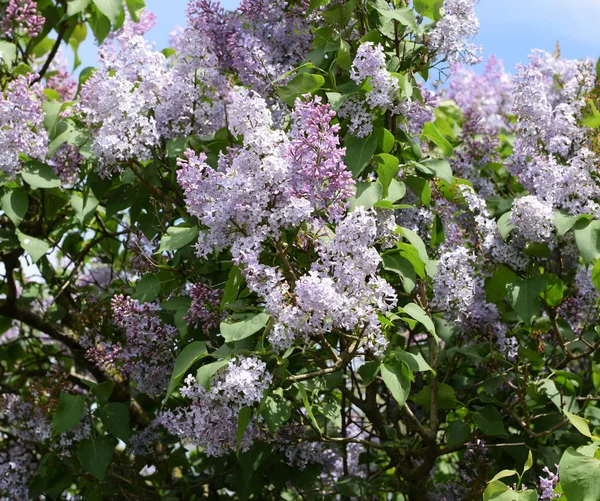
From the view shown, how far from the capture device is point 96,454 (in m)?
2.87

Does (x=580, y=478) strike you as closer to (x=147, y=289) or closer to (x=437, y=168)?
(x=437, y=168)

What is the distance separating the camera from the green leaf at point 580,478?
1.97 m

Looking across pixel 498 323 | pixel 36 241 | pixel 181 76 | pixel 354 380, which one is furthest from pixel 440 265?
pixel 36 241

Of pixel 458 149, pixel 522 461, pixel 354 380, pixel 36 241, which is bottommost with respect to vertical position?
pixel 522 461

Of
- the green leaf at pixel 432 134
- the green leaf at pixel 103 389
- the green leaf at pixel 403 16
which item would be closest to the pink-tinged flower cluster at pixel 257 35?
the green leaf at pixel 403 16

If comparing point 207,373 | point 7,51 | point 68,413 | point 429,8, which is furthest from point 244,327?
point 7,51

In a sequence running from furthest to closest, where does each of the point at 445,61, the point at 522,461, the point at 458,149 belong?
the point at 458,149 < the point at 522,461 < the point at 445,61

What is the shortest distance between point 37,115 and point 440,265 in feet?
4.73

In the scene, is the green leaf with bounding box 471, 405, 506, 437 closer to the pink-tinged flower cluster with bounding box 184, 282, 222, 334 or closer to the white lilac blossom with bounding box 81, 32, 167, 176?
the pink-tinged flower cluster with bounding box 184, 282, 222, 334

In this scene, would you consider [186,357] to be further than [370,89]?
No

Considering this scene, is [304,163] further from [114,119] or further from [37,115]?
[37,115]

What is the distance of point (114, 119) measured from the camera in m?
2.49

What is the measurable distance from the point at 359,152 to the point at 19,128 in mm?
1215

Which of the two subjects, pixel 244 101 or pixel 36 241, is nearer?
pixel 244 101
